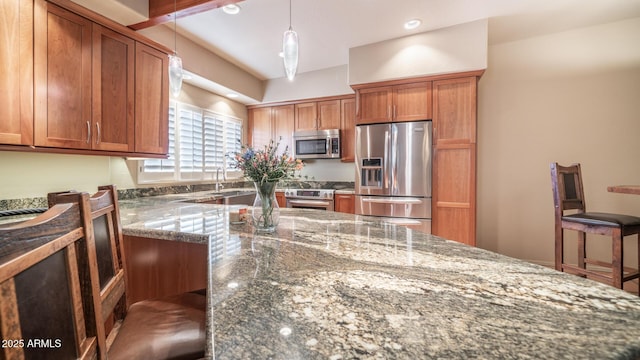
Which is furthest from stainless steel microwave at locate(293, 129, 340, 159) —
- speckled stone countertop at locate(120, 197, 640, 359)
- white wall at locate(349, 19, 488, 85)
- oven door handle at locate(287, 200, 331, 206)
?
speckled stone countertop at locate(120, 197, 640, 359)

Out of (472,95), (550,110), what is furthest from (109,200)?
(550,110)

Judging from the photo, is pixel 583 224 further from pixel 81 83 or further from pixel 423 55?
pixel 81 83

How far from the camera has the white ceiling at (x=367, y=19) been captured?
94.3 inches

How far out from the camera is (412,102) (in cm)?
300

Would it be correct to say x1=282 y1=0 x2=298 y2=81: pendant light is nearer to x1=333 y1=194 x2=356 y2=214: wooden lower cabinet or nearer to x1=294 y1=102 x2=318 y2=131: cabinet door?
x1=333 y1=194 x2=356 y2=214: wooden lower cabinet

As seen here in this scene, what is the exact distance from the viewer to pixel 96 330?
1.92ft

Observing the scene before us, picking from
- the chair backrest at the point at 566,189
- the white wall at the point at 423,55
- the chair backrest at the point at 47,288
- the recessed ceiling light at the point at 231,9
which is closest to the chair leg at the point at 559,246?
the chair backrest at the point at 566,189

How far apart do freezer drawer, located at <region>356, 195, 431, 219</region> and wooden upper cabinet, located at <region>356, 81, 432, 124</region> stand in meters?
0.94

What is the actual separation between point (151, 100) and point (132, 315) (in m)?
2.15

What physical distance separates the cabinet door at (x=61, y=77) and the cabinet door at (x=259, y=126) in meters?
2.55

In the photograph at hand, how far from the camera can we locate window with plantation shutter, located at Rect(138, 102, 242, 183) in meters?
2.97

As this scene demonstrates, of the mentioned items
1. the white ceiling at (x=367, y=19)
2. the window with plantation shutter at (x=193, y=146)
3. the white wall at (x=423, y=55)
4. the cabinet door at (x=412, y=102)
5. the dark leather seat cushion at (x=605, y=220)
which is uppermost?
the white ceiling at (x=367, y=19)

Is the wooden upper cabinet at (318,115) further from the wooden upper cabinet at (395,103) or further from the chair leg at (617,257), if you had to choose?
the chair leg at (617,257)

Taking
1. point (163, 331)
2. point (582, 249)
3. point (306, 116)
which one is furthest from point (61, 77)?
point (582, 249)
